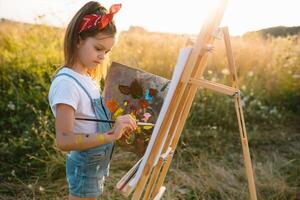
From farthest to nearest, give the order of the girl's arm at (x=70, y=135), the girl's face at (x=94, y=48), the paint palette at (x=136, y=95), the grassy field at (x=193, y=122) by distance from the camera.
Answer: the grassy field at (x=193, y=122)
the paint palette at (x=136, y=95)
the girl's face at (x=94, y=48)
the girl's arm at (x=70, y=135)

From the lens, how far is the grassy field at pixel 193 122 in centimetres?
316

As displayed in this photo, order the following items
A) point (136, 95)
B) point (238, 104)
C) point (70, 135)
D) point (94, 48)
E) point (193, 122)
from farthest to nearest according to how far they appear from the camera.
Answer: point (193, 122) < point (136, 95) < point (238, 104) < point (94, 48) < point (70, 135)

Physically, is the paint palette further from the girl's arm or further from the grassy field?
the grassy field

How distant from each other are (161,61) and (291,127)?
1355 mm

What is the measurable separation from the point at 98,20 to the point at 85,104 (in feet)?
1.03

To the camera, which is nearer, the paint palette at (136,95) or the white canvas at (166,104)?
the white canvas at (166,104)

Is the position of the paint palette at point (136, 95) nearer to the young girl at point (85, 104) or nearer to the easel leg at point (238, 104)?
the young girl at point (85, 104)

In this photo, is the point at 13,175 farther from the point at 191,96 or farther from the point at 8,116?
the point at 191,96

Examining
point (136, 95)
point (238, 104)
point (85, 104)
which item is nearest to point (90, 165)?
point (85, 104)

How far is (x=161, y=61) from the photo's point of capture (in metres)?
4.52

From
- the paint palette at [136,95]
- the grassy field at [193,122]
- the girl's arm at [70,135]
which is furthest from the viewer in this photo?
the grassy field at [193,122]

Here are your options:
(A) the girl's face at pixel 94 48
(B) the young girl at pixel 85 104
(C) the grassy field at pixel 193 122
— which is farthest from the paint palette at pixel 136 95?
(C) the grassy field at pixel 193 122

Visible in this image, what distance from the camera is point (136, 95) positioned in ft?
6.57

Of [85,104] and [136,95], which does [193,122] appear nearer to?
[136,95]
